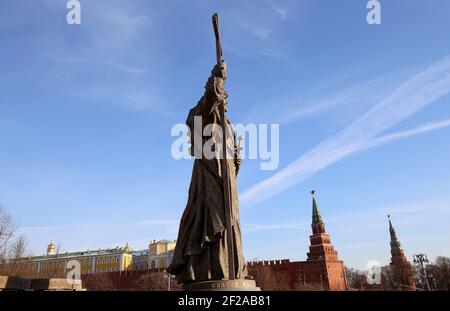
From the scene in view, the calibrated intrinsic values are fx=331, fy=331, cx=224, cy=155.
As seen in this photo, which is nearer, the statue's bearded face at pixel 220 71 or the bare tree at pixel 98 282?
the statue's bearded face at pixel 220 71

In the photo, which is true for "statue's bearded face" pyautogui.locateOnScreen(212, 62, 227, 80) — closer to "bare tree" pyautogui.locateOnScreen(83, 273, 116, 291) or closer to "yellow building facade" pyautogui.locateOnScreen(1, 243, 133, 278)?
"bare tree" pyautogui.locateOnScreen(83, 273, 116, 291)

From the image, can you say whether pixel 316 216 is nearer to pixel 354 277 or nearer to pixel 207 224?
pixel 354 277

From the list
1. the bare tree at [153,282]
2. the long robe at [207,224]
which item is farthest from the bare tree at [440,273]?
the long robe at [207,224]

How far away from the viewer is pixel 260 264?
2525 inches

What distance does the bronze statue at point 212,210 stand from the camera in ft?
17.1

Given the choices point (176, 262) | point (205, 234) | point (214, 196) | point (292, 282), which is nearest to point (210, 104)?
point (214, 196)

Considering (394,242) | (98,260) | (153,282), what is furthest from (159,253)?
(394,242)

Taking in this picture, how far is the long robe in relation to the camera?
5230 millimetres

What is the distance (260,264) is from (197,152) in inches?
2455

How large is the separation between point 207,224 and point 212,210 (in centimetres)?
24

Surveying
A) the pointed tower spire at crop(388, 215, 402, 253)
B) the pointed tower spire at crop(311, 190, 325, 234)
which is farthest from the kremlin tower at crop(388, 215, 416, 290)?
the pointed tower spire at crop(311, 190, 325, 234)

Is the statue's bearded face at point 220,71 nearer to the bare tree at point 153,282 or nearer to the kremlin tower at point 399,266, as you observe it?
the bare tree at point 153,282
